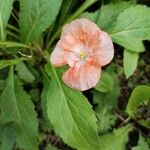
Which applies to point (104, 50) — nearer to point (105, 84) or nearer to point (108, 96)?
point (105, 84)

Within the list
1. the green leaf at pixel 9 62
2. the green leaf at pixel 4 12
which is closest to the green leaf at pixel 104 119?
the green leaf at pixel 9 62

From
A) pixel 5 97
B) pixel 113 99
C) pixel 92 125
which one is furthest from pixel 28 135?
pixel 113 99

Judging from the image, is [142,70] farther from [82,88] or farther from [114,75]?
[82,88]

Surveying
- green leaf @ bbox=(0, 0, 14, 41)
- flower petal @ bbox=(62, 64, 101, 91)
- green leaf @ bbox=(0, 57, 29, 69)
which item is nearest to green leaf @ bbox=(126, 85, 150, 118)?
flower petal @ bbox=(62, 64, 101, 91)

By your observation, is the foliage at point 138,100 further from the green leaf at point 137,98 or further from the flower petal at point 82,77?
the flower petal at point 82,77

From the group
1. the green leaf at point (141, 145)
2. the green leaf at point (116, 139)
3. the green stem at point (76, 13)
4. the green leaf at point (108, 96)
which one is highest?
the green stem at point (76, 13)

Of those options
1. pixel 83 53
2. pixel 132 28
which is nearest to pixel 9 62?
pixel 83 53
